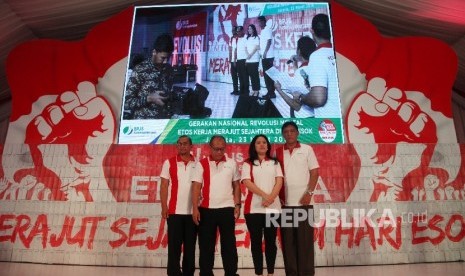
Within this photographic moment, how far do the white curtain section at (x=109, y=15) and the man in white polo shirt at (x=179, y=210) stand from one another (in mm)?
3848

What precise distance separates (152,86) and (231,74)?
3.56 feet

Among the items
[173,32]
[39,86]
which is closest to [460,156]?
[173,32]

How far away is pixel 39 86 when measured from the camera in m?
5.01

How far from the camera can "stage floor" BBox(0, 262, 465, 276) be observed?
318 centimetres

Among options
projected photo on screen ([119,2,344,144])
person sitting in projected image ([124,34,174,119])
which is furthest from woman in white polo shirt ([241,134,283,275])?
person sitting in projected image ([124,34,174,119])

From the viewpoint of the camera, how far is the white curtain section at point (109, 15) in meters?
5.36

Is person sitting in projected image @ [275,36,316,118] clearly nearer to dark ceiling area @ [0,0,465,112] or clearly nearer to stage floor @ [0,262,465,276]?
dark ceiling area @ [0,0,465,112]

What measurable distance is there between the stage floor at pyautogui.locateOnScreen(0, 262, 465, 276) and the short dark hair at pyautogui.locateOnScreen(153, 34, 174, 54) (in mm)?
2946

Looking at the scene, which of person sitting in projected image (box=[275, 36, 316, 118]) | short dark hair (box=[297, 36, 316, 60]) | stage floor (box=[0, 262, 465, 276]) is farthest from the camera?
short dark hair (box=[297, 36, 316, 60])

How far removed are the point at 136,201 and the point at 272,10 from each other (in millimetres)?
3245

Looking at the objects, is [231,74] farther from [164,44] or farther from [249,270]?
[249,270]

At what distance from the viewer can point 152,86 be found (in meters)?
4.97

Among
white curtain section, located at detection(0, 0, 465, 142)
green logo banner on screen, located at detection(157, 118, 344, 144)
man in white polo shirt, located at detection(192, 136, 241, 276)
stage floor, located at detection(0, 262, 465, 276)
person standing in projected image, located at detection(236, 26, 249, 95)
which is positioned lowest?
stage floor, located at detection(0, 262, 465, 276)

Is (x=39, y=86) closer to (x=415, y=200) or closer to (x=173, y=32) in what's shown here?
(x=173, y=32)
